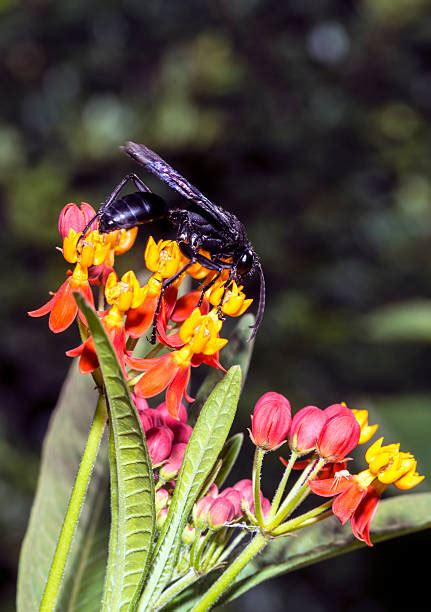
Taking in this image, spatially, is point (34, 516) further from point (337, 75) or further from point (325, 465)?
point (337, 75)

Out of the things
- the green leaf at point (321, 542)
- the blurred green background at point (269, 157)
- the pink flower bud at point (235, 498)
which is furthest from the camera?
the blurred green background at point (269, 157)

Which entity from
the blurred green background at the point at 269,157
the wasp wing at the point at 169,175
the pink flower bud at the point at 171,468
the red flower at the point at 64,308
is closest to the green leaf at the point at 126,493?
the pink flower bud at the point at 171,468

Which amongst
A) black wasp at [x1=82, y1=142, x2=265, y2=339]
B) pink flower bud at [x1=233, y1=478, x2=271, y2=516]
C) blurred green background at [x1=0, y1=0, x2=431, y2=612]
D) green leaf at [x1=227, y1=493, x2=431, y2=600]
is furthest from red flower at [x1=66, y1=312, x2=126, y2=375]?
blurred green background at [x1=0, y1=0, x2=431, y2=612]

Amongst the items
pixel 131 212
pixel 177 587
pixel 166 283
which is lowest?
pixel 177 587

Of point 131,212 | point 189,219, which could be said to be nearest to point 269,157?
point 189,219

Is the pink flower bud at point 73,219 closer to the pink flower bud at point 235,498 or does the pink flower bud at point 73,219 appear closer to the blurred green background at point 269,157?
the pink flower bud at point 235,498

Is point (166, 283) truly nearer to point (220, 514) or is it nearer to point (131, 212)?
point (131, 212)

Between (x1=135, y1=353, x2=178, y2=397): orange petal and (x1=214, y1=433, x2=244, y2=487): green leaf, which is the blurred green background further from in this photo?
(x1=135, y1=353, x2=178, y2=397): orange petal
